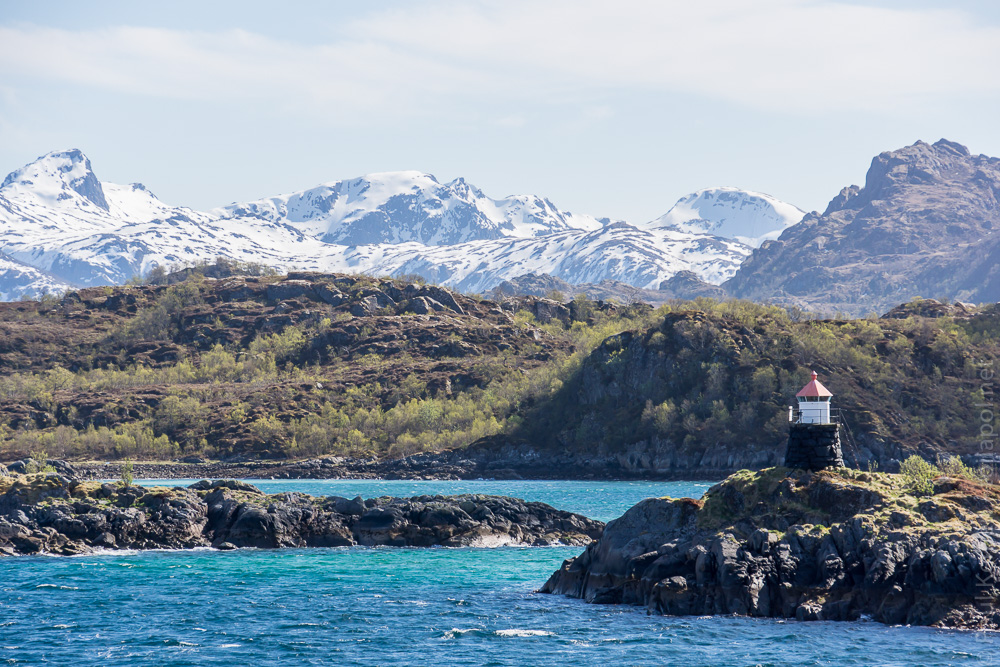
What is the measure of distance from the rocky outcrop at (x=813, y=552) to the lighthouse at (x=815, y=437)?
76 cm

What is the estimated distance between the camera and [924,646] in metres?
38.9

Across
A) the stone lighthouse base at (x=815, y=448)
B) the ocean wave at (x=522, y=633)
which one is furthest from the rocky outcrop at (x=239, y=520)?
the ocean wave at (x=522, y=633)

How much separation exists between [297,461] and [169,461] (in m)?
19.4

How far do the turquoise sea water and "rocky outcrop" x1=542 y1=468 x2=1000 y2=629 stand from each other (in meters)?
1.08

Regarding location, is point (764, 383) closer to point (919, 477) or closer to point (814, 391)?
point (919, 477)

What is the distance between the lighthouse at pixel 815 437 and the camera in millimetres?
49219

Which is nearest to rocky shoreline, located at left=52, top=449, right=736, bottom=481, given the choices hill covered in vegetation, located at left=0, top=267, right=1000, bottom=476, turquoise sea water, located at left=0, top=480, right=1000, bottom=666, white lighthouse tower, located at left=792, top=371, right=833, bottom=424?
hill covered in vegetation, located at left=0, top=267, right=1000, bottom=476

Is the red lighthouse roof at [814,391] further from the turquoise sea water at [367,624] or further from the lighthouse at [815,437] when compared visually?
the turquoise sea water at [367,624]

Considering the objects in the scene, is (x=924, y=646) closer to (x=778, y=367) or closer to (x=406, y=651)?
(x=406, y=651)

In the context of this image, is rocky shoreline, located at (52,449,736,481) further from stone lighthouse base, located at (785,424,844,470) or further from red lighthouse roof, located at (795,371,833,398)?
red lighthouse roof, located at (795,371,833,398)

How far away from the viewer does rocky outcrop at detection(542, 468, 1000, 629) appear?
42.1 m

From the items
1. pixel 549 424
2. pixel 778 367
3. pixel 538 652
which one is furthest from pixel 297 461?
pixel 538 652

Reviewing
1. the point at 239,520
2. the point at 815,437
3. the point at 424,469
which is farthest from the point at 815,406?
the point at 424,469

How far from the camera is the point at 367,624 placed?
153 feet
